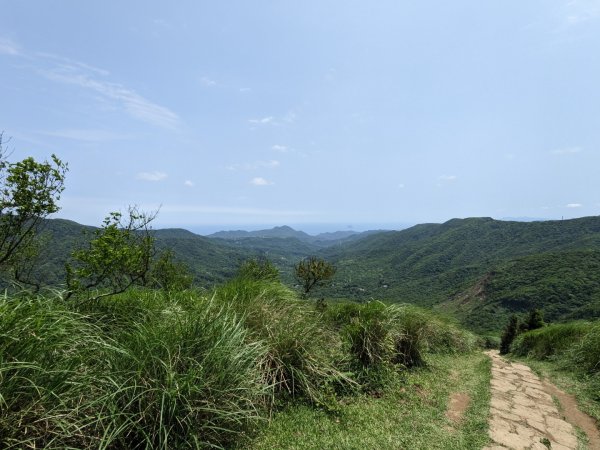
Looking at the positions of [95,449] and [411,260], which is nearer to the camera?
[95,449]

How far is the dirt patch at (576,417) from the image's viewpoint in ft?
15.7

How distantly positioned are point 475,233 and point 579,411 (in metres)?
174

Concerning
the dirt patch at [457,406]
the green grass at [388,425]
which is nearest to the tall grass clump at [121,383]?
the green grass at [388,425]

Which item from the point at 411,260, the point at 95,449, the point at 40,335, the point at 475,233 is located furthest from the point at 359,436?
the point at 475,233

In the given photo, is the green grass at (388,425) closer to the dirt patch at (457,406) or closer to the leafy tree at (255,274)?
the dirt patch at (457,406)

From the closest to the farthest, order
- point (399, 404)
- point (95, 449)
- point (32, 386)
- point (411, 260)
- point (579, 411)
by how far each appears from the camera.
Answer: point (32, 386), point (95, 449), point (399, 404), point (579, 411), point (411, 260)

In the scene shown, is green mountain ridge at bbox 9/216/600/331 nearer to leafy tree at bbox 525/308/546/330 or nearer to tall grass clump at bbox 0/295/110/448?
leafy tree at bbox 525/308/546/330

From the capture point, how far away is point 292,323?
550cm

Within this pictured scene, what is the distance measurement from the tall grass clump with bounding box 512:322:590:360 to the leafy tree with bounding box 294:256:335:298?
48.6ft

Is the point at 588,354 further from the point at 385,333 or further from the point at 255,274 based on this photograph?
the point at 255,274

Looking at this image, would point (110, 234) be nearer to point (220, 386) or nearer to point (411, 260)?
point (220, 386)

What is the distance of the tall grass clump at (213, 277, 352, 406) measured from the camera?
4.92 meters

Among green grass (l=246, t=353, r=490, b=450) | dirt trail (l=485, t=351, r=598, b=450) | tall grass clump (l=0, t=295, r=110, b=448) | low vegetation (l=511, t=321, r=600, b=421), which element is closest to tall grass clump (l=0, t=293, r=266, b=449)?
tall grass clump (l=0, t=295, r=110, b=448)

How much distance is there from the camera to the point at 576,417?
5.54m
